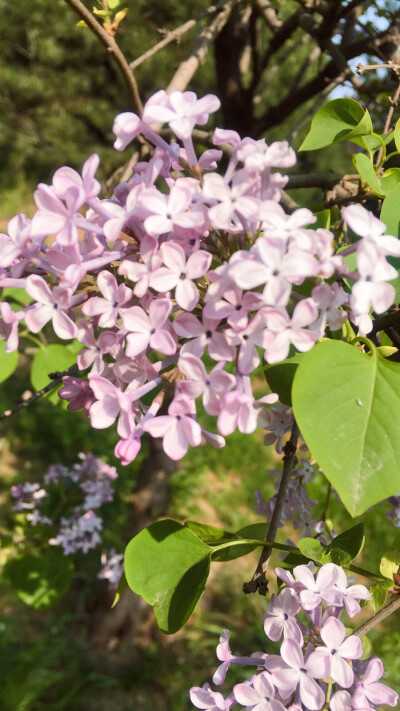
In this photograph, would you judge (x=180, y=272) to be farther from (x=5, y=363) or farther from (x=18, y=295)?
(x=18, y=295)

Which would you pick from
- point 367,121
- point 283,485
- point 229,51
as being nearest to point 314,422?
point 283,485

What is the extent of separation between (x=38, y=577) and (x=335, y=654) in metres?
1.22

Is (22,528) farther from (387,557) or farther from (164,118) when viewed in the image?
(164,118)

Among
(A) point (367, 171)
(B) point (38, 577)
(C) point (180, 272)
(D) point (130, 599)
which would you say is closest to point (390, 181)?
(A) point (367, 171)

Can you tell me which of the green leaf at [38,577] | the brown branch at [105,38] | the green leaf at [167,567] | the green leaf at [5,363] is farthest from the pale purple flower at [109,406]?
the green leaf at [38,577]

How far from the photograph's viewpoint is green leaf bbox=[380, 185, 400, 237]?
65 centimetres

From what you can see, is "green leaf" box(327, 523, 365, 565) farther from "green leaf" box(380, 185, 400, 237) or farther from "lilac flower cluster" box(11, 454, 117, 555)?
"lilac flower cluster" box(11, 454, 117, 555)

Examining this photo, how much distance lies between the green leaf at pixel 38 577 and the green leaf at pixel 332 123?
1310 mm

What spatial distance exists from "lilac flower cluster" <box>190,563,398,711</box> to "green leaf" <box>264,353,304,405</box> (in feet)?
0.67

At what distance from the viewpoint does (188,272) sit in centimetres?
52

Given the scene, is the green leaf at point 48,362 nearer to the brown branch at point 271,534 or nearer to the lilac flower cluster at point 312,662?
the brown branch at point 271,534

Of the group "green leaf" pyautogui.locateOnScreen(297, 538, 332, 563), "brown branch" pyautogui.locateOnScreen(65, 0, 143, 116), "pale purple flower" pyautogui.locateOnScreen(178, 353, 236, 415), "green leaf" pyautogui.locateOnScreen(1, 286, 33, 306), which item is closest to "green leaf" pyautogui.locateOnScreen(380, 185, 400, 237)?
"pale purple flower" pyautogui.locateOnScreen(178, 353, 236, 415)

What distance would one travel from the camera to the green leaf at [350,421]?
0.49 meters

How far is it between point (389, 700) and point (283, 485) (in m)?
0.26
